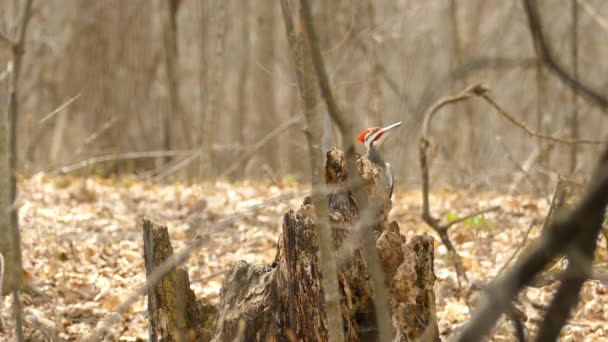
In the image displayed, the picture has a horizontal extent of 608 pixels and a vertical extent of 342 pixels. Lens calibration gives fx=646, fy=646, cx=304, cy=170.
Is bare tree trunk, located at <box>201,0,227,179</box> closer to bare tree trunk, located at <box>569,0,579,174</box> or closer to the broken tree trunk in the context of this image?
bare tree trunk, located at <box>569,0,579,174</box>

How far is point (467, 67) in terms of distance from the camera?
218 cm

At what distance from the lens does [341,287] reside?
12.6ft

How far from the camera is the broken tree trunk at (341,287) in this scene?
Result: 148 inches

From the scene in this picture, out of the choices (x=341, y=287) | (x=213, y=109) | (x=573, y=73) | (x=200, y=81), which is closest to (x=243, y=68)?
(x=200, y=81)

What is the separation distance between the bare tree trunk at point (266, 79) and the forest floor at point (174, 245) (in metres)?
6.80

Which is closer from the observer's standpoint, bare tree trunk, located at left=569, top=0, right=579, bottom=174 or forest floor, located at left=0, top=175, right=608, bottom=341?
forest floor, located at left=0, top=175, right=608, bottom=341

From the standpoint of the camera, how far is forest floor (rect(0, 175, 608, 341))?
561 centimetres

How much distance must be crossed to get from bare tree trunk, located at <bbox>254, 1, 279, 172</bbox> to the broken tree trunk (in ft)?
38.1

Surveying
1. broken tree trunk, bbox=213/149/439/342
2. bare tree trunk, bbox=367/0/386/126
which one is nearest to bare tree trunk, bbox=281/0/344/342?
broken tree trunk, bbox=213/149/439/342

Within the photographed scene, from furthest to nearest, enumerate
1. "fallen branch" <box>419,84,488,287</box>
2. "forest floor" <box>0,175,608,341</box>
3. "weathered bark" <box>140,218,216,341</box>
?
1. "forest floor" <box>0,175,608,341</box>
2. "fallen branch" <box>419,84,488,287</box>
3. "weathered bark" <box>140,218,216,341</box>

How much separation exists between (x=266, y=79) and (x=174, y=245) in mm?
9845

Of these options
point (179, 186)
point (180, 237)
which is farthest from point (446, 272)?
point (179, 186)

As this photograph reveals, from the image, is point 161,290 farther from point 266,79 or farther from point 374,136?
point 266,79

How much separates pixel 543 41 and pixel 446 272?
465 centimetres
